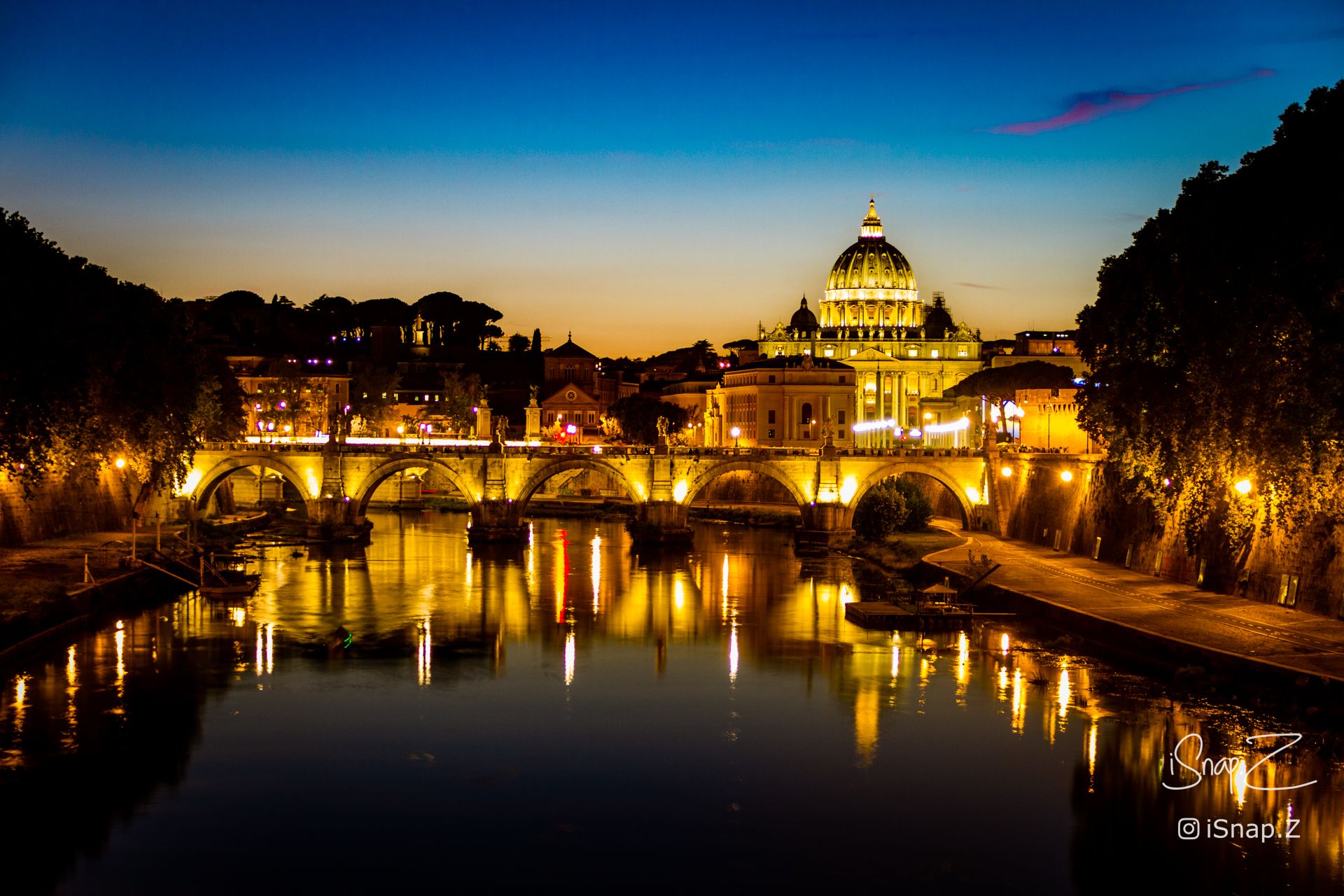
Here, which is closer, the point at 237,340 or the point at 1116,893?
the point at 1116,893

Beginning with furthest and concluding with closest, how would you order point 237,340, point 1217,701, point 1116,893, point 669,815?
point 237,340
point 1217,701
point 669,815
point 1116,893

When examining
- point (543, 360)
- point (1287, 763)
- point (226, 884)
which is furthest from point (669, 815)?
point (543, 360)

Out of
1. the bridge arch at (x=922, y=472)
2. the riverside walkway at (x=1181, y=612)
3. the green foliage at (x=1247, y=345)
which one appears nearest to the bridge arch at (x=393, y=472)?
the bridge arch at (x=922, y=472)

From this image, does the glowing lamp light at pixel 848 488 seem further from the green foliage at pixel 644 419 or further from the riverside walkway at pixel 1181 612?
the green foliage at pixel 644 419

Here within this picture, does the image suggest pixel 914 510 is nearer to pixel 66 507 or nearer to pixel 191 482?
pixel 191 482

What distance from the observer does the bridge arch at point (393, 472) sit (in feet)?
212

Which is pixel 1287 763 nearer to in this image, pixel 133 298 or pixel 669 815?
pixel 669 815

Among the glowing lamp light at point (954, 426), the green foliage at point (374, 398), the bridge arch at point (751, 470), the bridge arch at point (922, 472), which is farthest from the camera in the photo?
the green foliage at point (374, 398)

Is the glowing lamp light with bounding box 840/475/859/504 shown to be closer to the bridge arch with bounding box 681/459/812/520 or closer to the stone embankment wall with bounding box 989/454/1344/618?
the bridge arch with bounding box 681/459/812/520

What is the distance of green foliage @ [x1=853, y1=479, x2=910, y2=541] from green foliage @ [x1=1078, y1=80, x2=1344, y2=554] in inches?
890

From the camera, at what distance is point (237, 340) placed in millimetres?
122750

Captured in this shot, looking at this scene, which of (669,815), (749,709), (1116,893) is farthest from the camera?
(749,709)

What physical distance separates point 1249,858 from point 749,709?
11.9 metres

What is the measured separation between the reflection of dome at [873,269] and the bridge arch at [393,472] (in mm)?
92767
